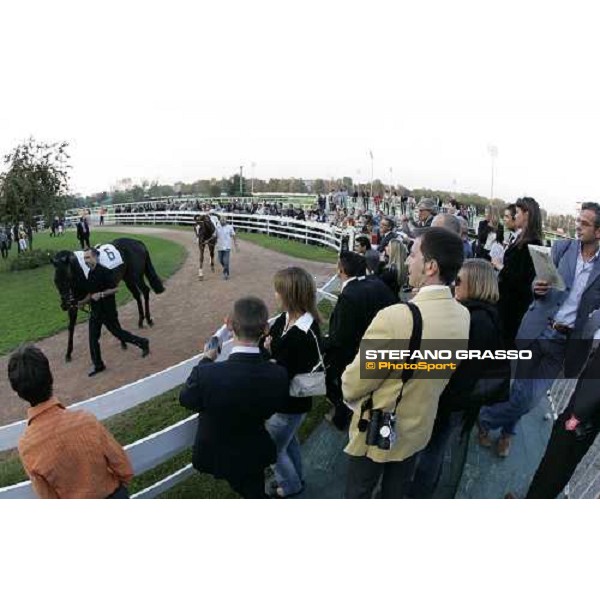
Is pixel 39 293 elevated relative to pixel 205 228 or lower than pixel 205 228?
lower

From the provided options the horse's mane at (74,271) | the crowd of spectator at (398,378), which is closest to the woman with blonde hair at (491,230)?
the crowd of spectator at (398,378)

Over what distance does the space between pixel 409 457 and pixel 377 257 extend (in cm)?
295

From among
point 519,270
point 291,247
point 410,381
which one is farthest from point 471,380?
point 291,247

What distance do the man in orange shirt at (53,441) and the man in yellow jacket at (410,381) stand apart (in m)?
1.08

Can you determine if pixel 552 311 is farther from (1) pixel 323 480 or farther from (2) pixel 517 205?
(1) pixel 323 480

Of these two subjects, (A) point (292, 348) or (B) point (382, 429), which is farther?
(A) point (292, 348)

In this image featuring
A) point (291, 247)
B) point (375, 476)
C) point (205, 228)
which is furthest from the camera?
point (291, 247)

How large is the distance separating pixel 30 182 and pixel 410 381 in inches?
476

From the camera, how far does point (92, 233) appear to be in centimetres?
920

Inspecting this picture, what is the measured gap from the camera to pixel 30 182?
432 inches

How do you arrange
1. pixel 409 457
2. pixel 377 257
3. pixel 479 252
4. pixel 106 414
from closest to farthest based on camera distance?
pixel 409 457 → pixel 106 414 → pixel 377 257 → pixel 479 252

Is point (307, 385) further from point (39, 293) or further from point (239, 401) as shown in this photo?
point (39, 293)

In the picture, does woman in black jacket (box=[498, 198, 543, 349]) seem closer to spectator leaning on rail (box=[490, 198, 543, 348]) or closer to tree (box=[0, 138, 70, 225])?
spectator leaning on rail (box=[490, 198, 543, 348])

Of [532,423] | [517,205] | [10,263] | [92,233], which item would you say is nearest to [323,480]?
[532,423]
